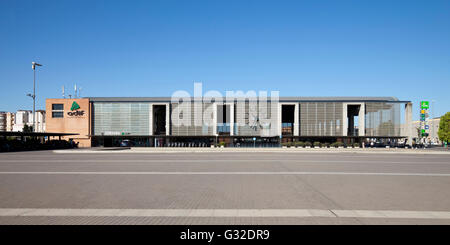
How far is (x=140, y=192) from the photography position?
8.93 metres

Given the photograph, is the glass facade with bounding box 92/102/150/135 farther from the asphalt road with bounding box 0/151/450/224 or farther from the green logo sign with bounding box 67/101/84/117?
the asphalt road with bounding box 0/151/450/224

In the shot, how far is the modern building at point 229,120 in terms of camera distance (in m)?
58.0

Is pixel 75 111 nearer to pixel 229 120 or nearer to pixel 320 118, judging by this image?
pixel 229 120

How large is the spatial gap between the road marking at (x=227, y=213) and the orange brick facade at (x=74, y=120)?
6027 centimetres

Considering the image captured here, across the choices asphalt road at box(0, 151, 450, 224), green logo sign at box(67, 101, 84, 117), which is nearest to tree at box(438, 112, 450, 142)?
asphalt road at box(0, 151, 450, 224)

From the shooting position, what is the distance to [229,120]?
58719mm

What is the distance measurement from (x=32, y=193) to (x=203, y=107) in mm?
49785

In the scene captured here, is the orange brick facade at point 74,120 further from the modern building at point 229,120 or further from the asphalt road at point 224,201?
the asphalt road at point 224,201

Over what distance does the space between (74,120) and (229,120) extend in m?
37.9

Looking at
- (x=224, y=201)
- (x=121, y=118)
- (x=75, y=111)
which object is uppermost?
(x=75, y=111)

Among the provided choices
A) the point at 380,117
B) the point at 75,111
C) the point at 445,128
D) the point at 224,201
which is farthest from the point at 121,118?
the point at 445,128

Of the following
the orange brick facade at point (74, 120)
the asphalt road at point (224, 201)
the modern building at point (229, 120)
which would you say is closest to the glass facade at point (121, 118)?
the modern building at point (229, 120)
